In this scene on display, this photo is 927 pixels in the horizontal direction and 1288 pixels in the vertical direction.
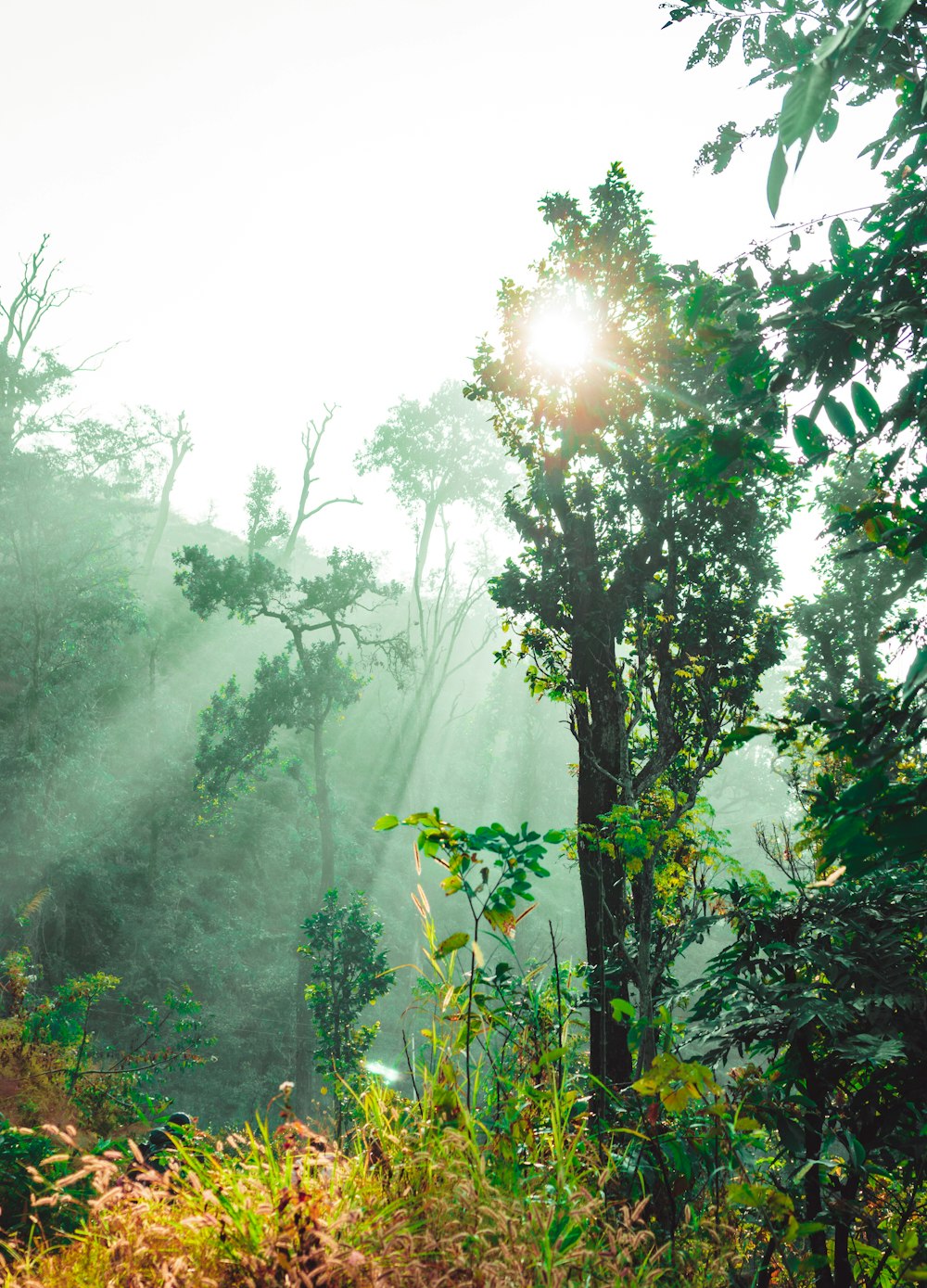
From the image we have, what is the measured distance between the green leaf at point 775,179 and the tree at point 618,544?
14.2 feet

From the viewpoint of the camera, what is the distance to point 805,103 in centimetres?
102

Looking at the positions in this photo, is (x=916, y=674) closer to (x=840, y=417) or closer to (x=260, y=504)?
(x=840, y=417)

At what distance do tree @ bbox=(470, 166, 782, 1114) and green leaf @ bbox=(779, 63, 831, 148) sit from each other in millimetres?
4333

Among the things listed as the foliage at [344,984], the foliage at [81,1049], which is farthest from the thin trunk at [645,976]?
the foliage at [344,984]

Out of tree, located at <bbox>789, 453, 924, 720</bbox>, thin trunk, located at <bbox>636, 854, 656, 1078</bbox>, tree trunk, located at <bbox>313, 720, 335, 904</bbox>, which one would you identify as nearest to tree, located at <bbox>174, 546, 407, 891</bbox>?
tree trunk, located at <bbox>313, 720, 335, 904</bbox>

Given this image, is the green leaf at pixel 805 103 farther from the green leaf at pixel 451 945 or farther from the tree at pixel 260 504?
the tree at pixel 260 504

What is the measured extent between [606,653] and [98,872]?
14487mm

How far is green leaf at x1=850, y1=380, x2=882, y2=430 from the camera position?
1.82m

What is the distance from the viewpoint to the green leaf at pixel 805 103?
1.01m

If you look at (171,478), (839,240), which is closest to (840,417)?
(839,240)

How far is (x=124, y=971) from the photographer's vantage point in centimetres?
1462

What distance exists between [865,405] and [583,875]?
4.49m

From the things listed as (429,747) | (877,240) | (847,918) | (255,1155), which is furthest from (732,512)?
(429,747)

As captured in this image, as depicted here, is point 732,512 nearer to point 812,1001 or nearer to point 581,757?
point 581,757
